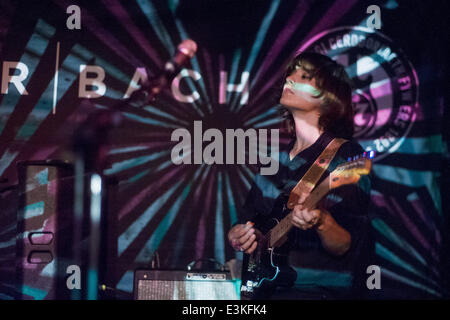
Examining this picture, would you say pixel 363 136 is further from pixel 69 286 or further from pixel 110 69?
pixel 69 286

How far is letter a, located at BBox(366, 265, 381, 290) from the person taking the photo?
3247mm

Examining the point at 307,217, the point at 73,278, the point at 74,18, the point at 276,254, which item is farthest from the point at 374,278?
the point at 74,18

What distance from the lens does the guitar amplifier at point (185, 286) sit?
2754 millimetres

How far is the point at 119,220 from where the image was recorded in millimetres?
3387

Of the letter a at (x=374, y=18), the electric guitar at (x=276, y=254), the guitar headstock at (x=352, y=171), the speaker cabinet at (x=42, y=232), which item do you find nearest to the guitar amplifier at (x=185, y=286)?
the electric guitar at (x=276, y=254)

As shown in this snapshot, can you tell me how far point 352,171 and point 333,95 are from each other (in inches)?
31.1

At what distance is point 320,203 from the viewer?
226cm

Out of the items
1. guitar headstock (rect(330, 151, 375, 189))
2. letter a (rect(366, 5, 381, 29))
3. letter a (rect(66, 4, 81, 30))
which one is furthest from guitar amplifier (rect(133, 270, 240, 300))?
letter a (rect(366, 5, 381, 29))

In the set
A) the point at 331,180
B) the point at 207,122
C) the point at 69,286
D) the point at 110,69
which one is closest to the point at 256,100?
the point at 207,122

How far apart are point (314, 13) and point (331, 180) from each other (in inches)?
66.1

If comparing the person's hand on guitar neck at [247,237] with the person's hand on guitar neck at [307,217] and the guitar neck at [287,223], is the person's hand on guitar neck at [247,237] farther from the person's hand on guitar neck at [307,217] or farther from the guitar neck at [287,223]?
the person's hand on guitar neck at [307,217]

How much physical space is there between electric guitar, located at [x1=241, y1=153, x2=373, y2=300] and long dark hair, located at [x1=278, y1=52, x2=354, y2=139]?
1.69 feet

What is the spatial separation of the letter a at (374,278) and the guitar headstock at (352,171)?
1337 millimetres
